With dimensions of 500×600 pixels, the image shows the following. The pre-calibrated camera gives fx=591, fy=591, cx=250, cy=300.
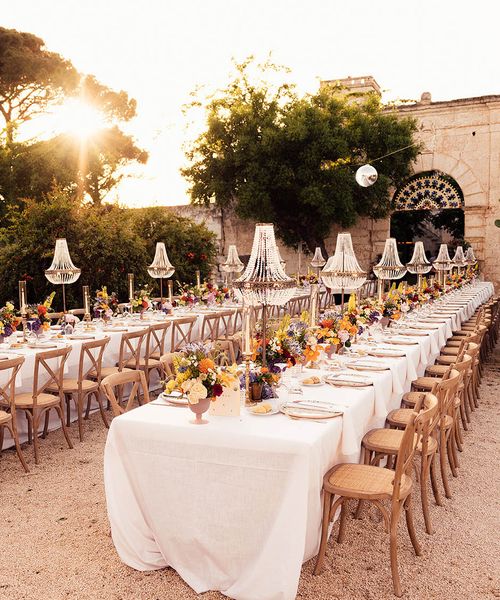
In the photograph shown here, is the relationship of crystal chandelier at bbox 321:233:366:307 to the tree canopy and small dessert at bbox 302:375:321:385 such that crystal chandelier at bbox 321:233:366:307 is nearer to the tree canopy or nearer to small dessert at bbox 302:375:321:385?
small dessert at bbox 302:375:321:385

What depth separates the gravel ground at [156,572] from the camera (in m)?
2.82

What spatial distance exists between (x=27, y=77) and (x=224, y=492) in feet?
58.1

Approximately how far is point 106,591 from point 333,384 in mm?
1785

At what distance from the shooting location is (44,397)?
477 cm

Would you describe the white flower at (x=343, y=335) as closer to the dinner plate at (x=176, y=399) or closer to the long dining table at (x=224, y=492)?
the long dining table at (x=224, y=492)

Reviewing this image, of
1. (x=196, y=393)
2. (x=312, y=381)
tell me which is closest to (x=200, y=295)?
(x=312, y=381)

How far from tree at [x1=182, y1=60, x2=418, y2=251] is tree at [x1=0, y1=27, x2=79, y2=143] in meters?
4.38

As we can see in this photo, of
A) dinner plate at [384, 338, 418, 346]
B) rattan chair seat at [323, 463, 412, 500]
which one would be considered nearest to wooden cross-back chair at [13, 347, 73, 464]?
rattan chair seat at [323, 463, 412, 500]

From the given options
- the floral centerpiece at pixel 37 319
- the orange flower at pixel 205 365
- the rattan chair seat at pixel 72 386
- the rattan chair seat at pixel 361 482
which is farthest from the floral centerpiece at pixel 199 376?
the floral centerpiece at pixel 37 319

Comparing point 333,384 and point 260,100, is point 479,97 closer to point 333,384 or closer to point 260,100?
point 260,100

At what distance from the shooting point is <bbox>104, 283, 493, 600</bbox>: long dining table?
8.71ft

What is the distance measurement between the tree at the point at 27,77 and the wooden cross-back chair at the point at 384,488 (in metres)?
17.4

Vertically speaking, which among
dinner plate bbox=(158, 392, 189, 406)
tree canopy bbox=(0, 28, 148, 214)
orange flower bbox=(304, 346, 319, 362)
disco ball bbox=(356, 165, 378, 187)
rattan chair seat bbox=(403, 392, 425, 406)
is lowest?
rattan chair seat bbox=(403, 392, 425, 406)

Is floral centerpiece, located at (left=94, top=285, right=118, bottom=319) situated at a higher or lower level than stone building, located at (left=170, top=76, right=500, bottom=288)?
lower
